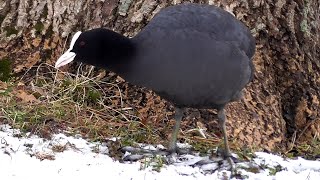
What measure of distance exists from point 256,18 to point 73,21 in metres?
1.53

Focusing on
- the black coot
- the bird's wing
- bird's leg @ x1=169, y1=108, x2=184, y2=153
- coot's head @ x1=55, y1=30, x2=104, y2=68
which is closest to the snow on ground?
bird's leg @ x1=169, y1=108, x2=184, y2=153

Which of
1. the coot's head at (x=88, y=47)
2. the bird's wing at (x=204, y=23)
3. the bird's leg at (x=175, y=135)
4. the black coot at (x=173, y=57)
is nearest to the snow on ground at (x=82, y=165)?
the bird's leg at (x=175, y=135)

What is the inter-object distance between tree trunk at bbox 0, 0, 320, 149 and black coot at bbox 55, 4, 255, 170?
1164 millimetres

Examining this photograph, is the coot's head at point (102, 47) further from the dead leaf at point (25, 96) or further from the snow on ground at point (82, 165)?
the dead leaf at point (25, 96)

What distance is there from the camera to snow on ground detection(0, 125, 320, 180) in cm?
376

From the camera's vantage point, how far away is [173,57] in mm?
3963

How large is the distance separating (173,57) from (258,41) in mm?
1633

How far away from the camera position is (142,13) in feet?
17.4

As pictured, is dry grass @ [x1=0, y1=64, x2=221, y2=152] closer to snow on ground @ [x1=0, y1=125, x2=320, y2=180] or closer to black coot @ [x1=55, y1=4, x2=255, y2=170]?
snow on ground @ [x1=0, y1=125, x2=320, y2=180]

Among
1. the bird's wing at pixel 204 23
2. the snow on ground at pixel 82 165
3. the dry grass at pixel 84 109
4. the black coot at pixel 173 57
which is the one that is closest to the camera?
the snow on ground at pixel 82 165

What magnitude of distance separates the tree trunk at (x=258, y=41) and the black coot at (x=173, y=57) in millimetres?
1164

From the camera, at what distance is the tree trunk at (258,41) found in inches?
210

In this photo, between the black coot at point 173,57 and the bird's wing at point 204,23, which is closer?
the black coot at point 173,57

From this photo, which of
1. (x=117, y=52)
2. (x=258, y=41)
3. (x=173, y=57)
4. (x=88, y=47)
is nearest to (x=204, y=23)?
(x=173, y=57)
